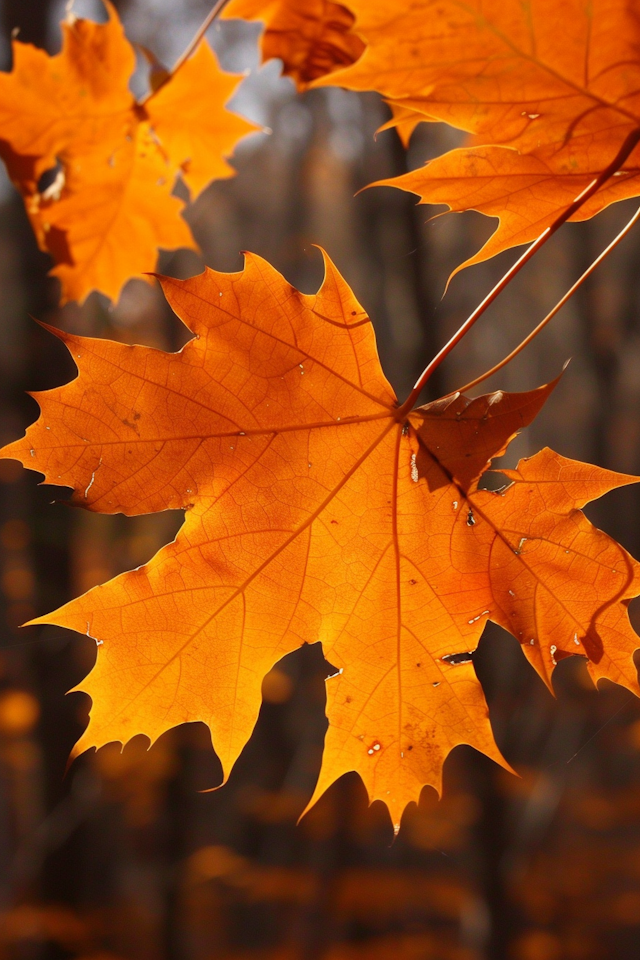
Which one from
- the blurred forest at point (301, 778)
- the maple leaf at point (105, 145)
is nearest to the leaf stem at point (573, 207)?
the maple leaf at point (105, 145)

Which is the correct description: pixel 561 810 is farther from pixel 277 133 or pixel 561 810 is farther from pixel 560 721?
pixel 277 133

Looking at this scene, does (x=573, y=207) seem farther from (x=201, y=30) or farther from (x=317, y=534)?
(x=201, y=30)

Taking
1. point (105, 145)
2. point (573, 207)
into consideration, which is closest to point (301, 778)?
point (105, 145)

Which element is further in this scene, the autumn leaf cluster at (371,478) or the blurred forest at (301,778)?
the blurred forest at (301,778)

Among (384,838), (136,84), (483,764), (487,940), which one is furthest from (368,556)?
(384,838)

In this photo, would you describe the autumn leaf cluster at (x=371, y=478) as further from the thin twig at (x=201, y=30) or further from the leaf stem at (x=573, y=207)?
the thin twig at (x=201, y=30)

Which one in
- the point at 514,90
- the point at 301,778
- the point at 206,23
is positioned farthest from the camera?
the point at 301,778
